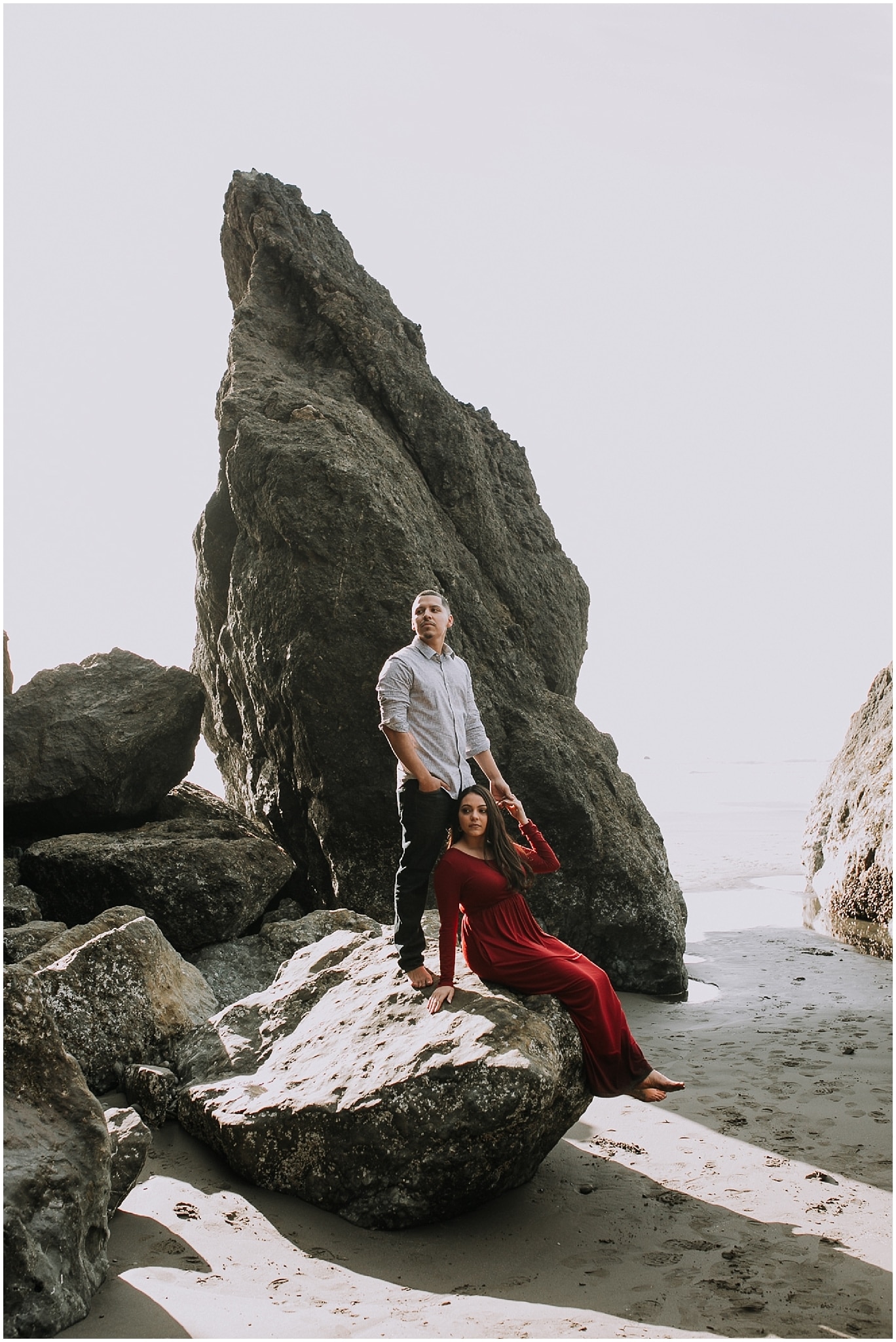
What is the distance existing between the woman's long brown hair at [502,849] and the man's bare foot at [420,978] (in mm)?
581

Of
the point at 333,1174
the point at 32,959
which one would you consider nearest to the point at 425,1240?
the point at 333,1174

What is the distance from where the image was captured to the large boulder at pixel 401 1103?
4082 mm

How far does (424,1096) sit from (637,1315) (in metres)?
1.12

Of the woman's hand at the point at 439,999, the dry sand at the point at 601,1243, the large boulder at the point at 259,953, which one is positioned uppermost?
the woman's hand at the point at 439,999

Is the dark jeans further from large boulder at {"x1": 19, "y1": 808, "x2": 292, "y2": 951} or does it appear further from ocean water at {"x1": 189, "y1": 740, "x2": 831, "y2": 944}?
ocean water at {"x1": 189, "y1": 740, "x2": 831, "y2": 944}

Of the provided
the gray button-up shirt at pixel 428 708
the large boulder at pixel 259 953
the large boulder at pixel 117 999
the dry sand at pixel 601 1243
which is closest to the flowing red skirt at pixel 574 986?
the dry sand at pixel 601 1243

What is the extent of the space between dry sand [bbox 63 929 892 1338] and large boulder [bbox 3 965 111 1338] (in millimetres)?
145

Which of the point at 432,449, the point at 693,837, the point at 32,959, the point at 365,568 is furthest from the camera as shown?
the point at 693,837

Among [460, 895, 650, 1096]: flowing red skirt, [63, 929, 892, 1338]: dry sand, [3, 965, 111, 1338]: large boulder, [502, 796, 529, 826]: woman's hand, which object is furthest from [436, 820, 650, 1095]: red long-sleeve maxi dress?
[3, 965, 111, 1338]: large boulder

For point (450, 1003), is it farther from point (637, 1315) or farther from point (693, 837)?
point (693, 837)

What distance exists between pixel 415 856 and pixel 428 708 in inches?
30.7

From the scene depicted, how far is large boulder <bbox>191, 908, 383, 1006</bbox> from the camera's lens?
23.1 ft

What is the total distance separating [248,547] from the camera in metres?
8.73

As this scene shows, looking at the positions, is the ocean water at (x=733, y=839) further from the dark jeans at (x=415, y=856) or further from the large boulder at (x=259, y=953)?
the dark jeans at (x=415, y=856)
